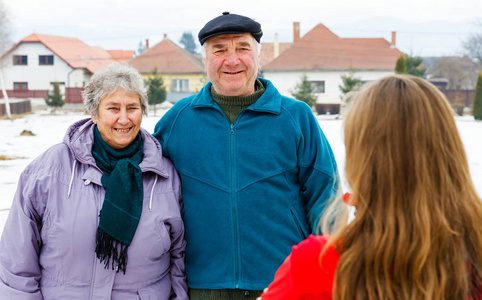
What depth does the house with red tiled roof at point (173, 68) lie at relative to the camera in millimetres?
41781

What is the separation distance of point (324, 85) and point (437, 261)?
120 feet

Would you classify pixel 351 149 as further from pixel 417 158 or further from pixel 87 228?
pixel 87 228

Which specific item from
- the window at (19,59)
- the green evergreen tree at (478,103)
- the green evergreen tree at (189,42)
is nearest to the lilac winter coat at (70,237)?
the green evergreen tree at (478,103)

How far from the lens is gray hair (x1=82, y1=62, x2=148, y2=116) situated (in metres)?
2.59

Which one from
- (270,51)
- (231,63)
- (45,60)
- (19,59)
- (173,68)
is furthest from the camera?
(270,51)

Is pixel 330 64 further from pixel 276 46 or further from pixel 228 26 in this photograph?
pixel 228 26

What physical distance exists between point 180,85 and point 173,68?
1553 millimetres

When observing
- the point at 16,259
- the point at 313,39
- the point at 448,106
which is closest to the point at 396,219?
the point at 448,106

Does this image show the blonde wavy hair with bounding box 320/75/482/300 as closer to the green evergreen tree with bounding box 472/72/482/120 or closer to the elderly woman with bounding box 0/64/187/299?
the elderly woman with bounding box 0/64/187/299

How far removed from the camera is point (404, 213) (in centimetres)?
120

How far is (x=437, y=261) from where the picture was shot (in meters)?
1.20

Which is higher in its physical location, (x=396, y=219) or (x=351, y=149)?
(x=351, y=149)

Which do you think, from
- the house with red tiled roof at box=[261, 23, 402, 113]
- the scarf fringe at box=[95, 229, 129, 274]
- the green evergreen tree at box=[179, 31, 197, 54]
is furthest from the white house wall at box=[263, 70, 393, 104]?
the green evergreen tree at box=[179, 31, 197, 54]

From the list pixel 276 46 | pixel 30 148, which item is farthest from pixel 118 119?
pixel 276 46
